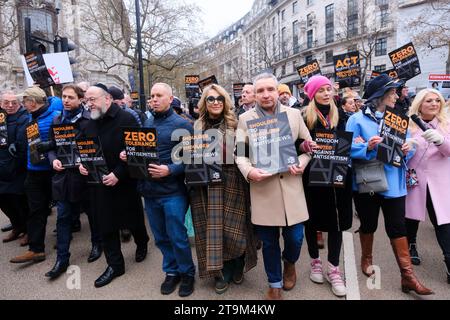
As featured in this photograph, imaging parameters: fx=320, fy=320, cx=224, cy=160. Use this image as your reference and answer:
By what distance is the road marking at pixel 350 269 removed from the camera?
3254mm

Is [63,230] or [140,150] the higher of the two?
[140,150]

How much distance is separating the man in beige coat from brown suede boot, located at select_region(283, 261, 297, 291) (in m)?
0.28

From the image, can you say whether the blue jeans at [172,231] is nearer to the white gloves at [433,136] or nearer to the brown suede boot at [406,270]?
the brown suede boot at [406,270]

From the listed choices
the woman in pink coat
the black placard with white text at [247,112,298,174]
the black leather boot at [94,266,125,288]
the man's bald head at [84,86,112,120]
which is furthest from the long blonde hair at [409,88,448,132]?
the black leather boot at [94,266,125,288]

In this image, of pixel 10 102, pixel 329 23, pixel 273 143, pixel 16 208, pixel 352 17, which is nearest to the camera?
pixel 273 143

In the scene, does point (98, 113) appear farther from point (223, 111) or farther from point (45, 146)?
point (223, 111)

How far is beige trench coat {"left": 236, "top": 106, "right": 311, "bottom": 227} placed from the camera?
116 inches

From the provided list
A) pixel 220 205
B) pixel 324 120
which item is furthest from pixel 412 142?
pixel 220 205

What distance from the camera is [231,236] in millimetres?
3232

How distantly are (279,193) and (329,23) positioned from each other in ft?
162

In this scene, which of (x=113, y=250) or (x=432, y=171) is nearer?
(x=432, y=171)

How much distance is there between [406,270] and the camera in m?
3.17

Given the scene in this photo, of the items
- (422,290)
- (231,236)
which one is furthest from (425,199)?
(231,236)

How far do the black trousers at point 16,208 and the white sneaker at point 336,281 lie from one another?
14.9ft
